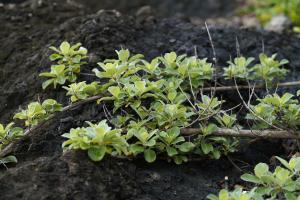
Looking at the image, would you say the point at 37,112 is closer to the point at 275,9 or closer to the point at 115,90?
the point at 115,90

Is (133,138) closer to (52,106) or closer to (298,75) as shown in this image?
(52,106)

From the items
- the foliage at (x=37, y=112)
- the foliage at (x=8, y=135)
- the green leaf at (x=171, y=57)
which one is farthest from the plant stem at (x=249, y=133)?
the foliage at (x=8, y=135)

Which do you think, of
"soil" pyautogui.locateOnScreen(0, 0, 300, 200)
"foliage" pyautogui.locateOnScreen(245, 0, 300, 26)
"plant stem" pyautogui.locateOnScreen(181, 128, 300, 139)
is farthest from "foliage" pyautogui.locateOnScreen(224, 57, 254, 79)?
"foliage" pyautogui.locateOnScreen(245, 0, 300, 26)

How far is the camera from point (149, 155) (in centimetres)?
242

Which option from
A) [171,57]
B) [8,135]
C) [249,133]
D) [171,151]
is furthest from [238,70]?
[8,135]

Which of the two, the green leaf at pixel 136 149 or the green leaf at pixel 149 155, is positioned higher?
the green leaf at pixel 136 149

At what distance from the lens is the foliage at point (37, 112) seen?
2.51 m

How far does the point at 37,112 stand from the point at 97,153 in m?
0.47

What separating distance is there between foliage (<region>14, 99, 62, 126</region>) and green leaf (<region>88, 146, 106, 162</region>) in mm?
434

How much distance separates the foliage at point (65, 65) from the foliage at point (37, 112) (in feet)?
0.87

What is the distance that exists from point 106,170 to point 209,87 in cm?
103

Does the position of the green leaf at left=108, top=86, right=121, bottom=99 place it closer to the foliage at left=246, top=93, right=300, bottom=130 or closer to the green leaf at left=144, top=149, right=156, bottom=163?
the green leaf at left=144, top=149, right=156, bottom=163

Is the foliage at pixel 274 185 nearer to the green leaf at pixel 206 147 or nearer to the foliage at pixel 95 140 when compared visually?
the green leaf at pixel 206 147

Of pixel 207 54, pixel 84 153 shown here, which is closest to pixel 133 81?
pixel 84 153
